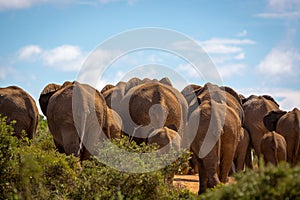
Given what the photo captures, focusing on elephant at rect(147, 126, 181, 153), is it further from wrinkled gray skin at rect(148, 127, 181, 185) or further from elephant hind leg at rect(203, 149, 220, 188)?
elephant hind leg at rect(203, 149, 220, 188)

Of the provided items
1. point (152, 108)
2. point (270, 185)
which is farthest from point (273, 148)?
point (270, 185)

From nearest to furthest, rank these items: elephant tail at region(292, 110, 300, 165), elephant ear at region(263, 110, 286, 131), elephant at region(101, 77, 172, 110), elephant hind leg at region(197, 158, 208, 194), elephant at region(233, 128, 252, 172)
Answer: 1. elephant hind leg at region(197, 158, 208, 194)
2. elephant tail at region(292, 110, 300, 165)
3. elephant ear at region(263, 110, 286, 131)
4. elephant at region(233, 128, 252, 172)
5. elephant at region(101, 77, 172, 110)

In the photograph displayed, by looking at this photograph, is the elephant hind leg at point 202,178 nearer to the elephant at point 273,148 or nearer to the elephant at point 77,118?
the elephant at point 77,118

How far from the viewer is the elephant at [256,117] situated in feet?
85.8

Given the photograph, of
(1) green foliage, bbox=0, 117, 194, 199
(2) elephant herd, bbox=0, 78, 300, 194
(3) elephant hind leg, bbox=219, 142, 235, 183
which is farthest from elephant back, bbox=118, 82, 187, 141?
(1) green foliage, bbox=0, 117, 194, 199

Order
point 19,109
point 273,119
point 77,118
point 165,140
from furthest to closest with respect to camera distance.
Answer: point 273,119 < point 19,109 < point 77,118 < point 165,140

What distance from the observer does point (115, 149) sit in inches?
436

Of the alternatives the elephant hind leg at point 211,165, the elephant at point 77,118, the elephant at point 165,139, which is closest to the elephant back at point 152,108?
the elephant at point 77,118

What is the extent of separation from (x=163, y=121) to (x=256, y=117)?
27.6 feet

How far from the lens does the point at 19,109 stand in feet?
64.5

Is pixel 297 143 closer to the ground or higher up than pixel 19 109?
closer to the ground

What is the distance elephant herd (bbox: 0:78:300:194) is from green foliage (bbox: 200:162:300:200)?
7.03m

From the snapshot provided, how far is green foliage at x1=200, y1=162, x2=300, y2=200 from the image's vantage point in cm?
715

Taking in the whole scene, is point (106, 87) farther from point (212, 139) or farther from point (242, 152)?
point (212, 139)
